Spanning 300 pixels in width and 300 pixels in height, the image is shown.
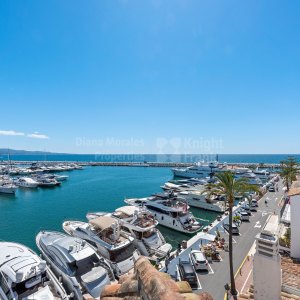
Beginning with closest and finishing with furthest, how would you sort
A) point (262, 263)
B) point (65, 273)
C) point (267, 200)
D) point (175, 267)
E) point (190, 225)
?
1. point (262, 263)
2. point (65, 273)
3. point (175, 267)
4. point (190, 225)
5. point (267, 200)

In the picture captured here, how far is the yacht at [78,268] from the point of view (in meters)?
14.5

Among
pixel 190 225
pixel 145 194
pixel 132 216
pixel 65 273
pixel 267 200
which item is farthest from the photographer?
pixel 145 194

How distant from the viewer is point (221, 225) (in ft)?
87.8

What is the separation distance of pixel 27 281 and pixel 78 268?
355 cm

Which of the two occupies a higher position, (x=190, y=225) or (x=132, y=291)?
(x=132, y=291)

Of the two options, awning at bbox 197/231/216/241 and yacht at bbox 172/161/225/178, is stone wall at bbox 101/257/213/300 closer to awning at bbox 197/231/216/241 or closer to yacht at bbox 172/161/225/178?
awning at bbox 197/231/216/241

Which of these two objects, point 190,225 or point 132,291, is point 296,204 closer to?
point 132,291

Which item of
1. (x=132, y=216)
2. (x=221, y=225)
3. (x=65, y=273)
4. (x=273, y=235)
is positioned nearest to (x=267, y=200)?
(x=221, y=225)

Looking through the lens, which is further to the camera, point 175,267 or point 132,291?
point 175,267

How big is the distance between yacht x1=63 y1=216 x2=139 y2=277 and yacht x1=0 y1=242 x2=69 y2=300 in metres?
5.77

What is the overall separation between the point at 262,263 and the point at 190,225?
1899cm

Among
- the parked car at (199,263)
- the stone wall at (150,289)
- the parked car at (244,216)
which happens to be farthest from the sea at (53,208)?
the stone wall at (150,289)

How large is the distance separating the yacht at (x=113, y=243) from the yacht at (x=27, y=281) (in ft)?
18.9

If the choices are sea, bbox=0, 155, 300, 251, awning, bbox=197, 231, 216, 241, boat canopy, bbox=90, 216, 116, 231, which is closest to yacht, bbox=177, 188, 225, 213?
sea, bbox=0, 155, 300, 251
